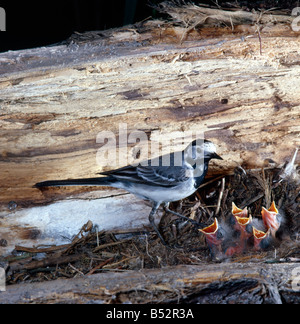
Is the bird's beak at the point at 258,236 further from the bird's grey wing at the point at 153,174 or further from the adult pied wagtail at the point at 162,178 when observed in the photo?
the bird's grey wing at the point at 153,174

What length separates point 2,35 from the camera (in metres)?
5.00

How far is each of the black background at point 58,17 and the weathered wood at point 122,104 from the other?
58.0 inches

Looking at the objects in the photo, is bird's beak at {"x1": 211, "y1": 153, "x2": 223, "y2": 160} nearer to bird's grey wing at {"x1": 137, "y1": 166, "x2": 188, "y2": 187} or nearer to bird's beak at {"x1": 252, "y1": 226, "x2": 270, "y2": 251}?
bird's grey wing at {"x1": 137, "y1": 166, "x2": 188, "y2": 187}

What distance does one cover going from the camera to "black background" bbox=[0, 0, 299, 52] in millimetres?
4789

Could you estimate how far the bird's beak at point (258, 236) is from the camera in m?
3.37

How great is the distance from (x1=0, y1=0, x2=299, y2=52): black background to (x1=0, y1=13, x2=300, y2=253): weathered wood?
1.47 metres

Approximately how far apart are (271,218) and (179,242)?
0.89 m

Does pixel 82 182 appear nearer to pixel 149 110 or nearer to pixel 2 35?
pixel 149 110

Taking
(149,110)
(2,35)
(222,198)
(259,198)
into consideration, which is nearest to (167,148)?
(149,110)

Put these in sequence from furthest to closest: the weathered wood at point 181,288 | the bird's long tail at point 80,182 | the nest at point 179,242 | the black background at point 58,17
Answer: the black background at point 58,17 → the bird's long tail at point 80,182 → the nest at point 179,242 → the weathered wood at point 181,288

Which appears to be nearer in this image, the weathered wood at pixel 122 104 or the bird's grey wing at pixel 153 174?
the weathered wood at pixel 122 104

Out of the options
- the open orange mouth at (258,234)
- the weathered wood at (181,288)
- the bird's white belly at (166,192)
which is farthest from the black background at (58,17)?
the weathered wood at (181,288)

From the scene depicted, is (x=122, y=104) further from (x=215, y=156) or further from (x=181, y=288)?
(x=181, y=288)

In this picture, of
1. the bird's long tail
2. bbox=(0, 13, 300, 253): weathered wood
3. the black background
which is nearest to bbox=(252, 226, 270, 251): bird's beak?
bbox=(0, 13, 300, 253): weathered wood
